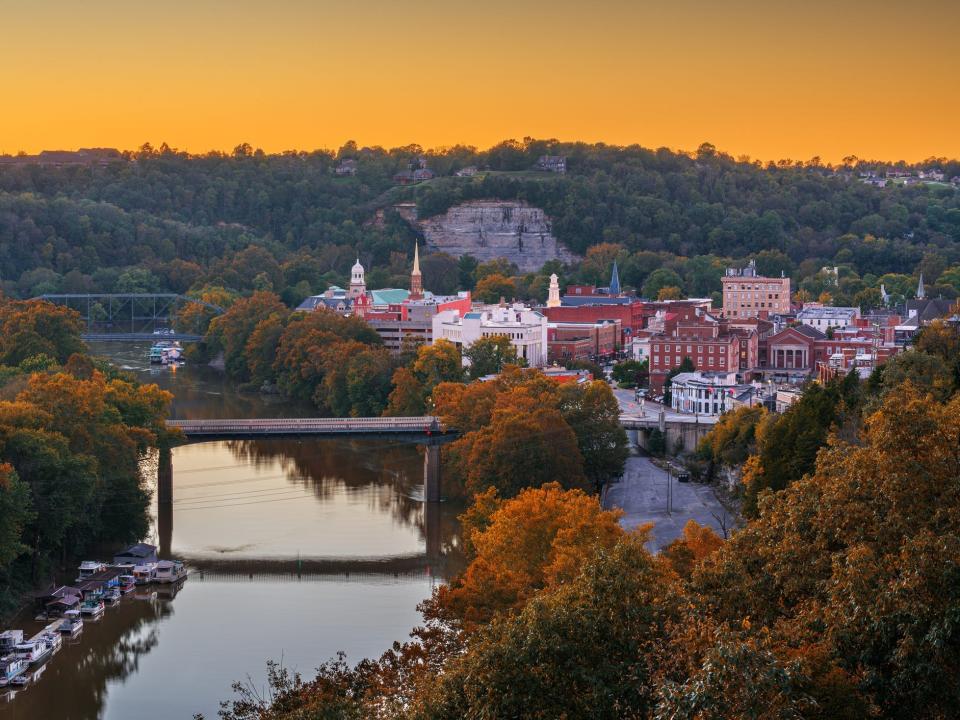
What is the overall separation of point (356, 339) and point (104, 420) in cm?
3132

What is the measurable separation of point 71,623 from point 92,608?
1165 mm

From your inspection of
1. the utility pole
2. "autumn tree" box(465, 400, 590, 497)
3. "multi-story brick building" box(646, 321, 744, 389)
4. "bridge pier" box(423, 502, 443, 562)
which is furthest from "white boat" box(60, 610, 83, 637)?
"multi-story brick building" box(646, 321, 744, 389)

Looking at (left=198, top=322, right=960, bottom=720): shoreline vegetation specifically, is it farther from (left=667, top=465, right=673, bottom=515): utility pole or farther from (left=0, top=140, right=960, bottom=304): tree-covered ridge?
(left=0, top=140, right=960, bottom=304): tree-covered ridge

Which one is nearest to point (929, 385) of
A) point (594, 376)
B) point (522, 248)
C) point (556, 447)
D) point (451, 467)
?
point (556, 447)

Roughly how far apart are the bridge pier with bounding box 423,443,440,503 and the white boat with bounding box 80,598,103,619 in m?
12.4

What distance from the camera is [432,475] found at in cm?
4297

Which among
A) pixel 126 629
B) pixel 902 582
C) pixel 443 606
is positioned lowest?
pixel 126 629

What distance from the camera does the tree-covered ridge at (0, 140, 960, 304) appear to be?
114 m

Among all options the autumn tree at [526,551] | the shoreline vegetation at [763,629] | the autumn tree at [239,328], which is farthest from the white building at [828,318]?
the shoreline vegetation at [763,629]

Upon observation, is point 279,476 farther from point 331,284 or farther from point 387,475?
point 331,284

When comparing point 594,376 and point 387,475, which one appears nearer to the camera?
point 387,475

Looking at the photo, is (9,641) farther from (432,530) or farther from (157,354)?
(157,354)

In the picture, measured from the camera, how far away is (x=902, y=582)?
50.8ft

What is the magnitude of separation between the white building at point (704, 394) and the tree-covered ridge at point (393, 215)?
4680cm
